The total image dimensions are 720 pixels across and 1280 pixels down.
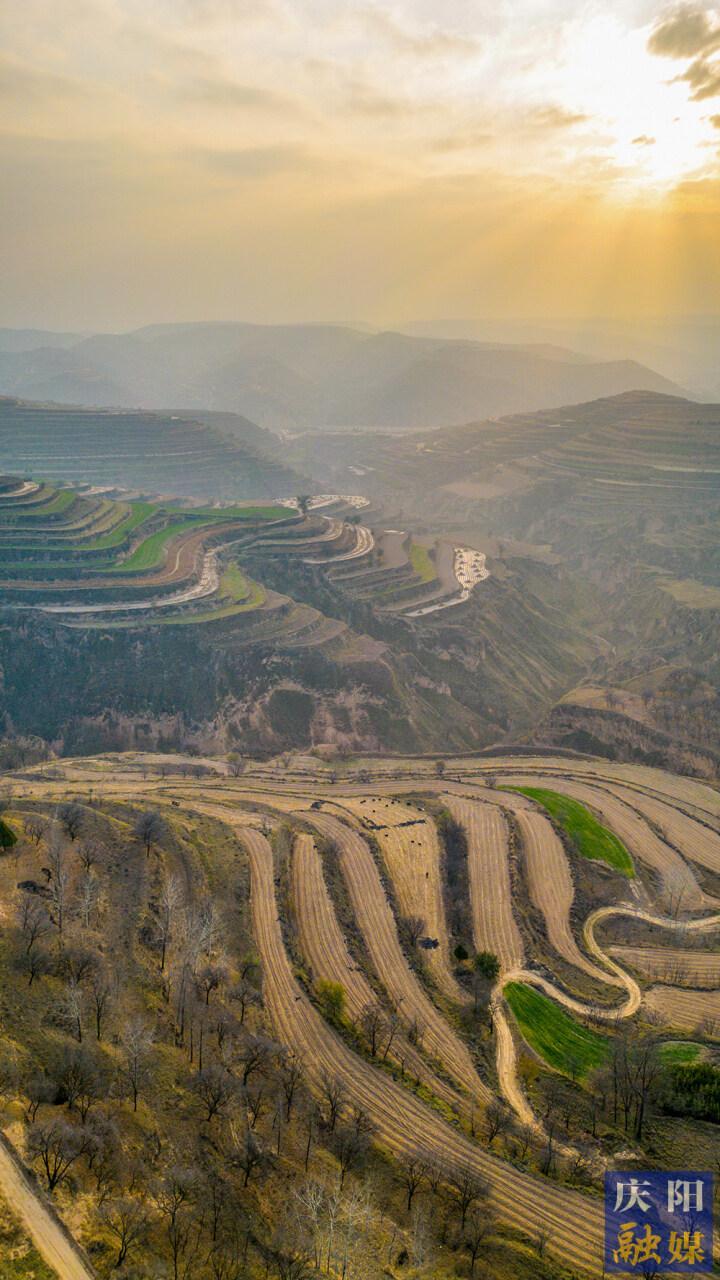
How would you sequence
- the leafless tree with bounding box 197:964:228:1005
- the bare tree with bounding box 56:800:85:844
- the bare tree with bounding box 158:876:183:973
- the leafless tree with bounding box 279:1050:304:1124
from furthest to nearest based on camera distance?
the bare tree with bounding box 56:800:85:844, the bare tree with bounding box 158:876:183:973, the leafless tree with bounding box 197:964:228:1005, the leafless tree with bounding box 279:1050:304:1124

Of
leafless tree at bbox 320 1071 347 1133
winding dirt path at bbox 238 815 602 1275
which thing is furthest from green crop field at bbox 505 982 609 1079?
leafless tree at bbox 320 1071 347 1133

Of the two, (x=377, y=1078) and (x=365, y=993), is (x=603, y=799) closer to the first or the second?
(x=365, y=993)

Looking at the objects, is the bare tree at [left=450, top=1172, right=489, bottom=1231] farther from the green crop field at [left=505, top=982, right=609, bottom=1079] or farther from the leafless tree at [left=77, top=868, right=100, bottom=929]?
the leafless tree at [left=77, top=868, right=100, bottom=929]

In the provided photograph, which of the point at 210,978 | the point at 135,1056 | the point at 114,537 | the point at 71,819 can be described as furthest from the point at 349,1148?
the point at 114,537

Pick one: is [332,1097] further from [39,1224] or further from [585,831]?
[585,831]

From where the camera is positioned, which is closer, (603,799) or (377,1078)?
(377,1078)

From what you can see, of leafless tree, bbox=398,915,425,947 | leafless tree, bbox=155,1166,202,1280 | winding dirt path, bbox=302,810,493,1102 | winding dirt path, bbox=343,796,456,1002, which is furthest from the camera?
leafless tree, bbox=398,915,425,947

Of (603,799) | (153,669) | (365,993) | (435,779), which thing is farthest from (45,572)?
(365,993)
